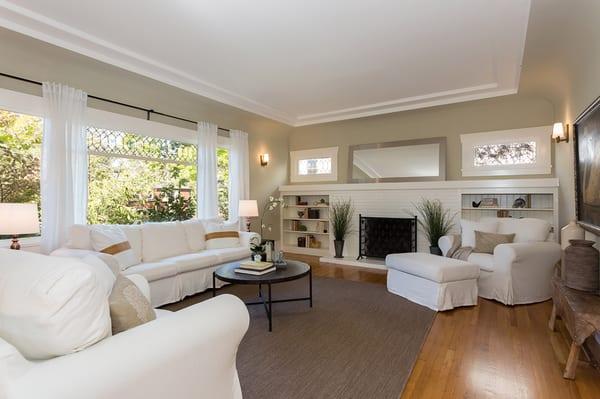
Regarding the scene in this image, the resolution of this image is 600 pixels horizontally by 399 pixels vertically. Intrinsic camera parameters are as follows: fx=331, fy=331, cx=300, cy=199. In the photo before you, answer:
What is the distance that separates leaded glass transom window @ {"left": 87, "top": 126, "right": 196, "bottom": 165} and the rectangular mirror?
116 inches

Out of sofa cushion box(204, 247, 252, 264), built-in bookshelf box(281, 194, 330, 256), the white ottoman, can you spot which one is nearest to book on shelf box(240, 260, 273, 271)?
sofa cushion box(204, 247, 252, 264)

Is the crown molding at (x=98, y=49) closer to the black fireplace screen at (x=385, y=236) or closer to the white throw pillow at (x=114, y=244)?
the white throw pillow at (x=114, y=244)

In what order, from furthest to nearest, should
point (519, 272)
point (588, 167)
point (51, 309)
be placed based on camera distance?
point (519, 272), point (588, 167), point (51, 309)

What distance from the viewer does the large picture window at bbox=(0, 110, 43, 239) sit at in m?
3.23

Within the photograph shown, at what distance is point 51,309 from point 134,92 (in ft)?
12.7

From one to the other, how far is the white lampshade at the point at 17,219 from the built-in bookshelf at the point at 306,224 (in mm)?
4497

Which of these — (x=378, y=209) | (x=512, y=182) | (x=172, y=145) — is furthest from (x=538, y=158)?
(x=172, y=145)

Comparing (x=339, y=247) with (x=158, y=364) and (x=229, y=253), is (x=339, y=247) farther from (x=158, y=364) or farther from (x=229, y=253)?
(x=158, y=364)

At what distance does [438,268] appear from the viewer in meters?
3.34

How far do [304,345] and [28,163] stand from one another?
3.32 metres

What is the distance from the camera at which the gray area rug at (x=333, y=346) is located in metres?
2.00

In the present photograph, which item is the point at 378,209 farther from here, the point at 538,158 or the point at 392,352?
the point at 392,352

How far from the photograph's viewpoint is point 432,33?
10.1ft

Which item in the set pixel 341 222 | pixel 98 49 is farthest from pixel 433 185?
pixel 98 49
